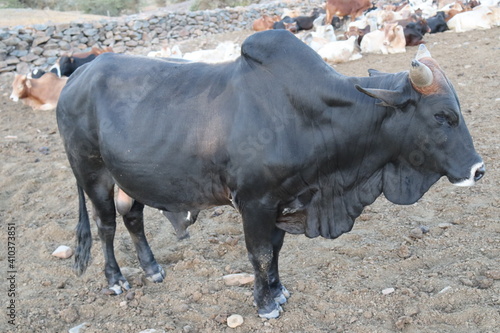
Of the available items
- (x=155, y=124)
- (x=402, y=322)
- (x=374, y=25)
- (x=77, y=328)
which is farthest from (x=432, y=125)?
(x=374, y=25)

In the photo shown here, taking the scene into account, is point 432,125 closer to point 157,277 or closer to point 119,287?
point 157,277

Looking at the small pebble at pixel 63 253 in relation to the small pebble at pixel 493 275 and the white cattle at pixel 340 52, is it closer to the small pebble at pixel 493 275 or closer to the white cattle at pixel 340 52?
the small pebble at pixel 493 275

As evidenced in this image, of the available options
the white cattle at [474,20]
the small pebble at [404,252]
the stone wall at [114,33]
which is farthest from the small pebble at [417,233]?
the stone wall at [114,33]

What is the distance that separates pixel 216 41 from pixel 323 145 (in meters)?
12.2

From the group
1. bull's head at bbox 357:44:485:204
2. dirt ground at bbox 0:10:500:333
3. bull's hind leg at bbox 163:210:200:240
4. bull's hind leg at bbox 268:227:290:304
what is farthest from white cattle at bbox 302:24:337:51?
bull's head at bbox 357:44:485:204

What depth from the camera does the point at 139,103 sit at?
3.17m

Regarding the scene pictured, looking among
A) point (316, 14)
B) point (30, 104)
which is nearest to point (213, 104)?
point (30, 104)

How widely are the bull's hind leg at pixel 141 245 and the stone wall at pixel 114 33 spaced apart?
33.2 ft

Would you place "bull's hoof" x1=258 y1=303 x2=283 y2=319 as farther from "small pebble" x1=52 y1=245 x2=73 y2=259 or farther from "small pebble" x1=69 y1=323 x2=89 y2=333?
"small pebble" x1=52 y1=245 x2=73 y2=259

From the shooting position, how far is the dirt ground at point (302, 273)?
10.2 feet

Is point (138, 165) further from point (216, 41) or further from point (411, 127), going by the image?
point (216, 41)

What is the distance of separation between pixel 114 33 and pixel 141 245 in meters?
12.5

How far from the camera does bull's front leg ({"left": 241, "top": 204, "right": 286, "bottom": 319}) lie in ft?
9.70

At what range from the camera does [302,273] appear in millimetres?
3633
